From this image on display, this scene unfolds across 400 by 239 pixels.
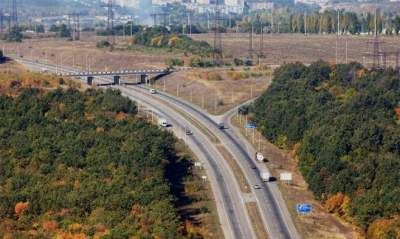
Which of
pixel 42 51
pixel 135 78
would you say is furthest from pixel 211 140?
pixel 42 51

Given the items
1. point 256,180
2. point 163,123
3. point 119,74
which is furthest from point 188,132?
point 119,74

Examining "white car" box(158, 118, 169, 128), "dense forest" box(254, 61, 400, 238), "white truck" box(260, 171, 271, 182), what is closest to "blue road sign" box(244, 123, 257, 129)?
"dense forest" box(254, 61, 400, 238)

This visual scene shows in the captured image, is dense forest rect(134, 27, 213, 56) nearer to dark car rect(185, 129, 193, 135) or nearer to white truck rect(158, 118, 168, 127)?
white truck rect(158, 118, 168, 127)

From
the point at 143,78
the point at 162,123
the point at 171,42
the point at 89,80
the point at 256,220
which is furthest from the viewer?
the point at 171,42

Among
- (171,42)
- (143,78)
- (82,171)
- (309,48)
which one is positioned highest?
(171,42)

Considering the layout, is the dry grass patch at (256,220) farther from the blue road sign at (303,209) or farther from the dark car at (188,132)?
the dark car at (188,132)

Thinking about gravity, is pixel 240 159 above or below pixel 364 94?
below

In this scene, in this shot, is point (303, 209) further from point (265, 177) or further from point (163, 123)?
point (163, 123)

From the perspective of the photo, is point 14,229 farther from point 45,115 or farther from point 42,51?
point 42,51
